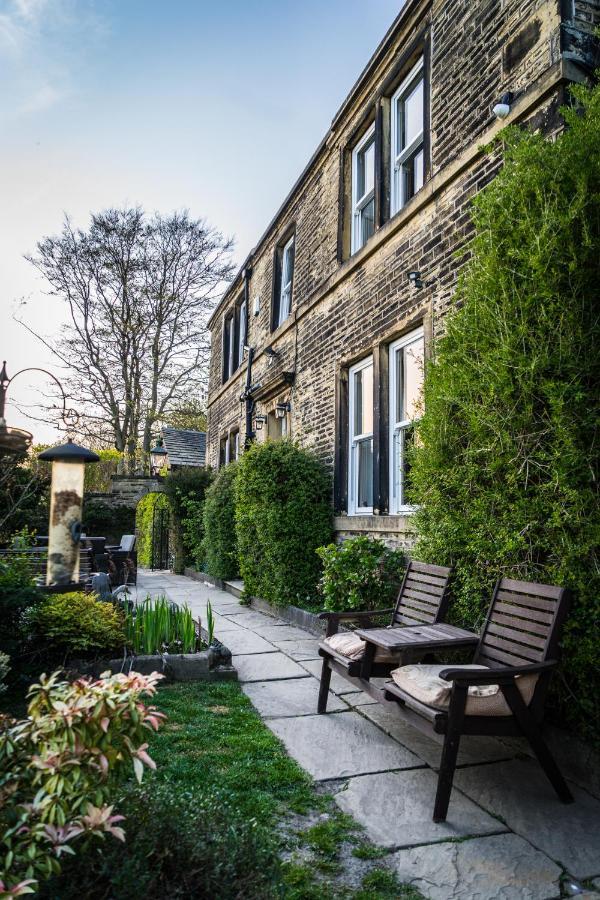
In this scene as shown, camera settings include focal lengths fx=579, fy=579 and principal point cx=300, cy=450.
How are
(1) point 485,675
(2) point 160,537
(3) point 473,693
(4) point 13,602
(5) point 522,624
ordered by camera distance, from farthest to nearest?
(2) point 160,537, (4) point 13,602, (5) point 522,624, (3) point 473,693, (1) point 485,675

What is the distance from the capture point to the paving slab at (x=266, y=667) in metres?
5.03

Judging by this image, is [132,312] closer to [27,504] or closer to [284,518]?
[27,504]

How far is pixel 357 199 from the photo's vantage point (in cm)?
845

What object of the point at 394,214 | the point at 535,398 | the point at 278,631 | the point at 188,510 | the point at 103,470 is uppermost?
the point at 394,214

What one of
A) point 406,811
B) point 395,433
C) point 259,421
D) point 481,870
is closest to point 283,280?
point 259,421

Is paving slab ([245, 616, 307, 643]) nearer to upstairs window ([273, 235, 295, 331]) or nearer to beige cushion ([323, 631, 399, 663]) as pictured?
beige cushion ([323, 631, 399, 663])

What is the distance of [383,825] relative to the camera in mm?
2631

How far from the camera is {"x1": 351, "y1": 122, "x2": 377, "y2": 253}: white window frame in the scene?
8.16 metres

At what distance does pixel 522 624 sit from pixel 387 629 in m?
1.00

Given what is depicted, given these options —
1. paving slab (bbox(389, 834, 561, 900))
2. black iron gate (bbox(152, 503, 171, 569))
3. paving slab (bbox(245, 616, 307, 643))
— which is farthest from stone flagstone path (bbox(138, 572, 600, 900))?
black iron gate (bbox(152, 503, 171, 569))

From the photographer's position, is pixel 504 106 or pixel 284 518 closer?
pixel 504 106

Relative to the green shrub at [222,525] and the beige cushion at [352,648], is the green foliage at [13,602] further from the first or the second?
the green shrub at [222,525]

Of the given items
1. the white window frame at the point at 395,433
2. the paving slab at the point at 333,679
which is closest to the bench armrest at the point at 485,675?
the paving slab at the point at 333,679

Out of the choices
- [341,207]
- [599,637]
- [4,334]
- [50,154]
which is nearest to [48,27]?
[50,154]
